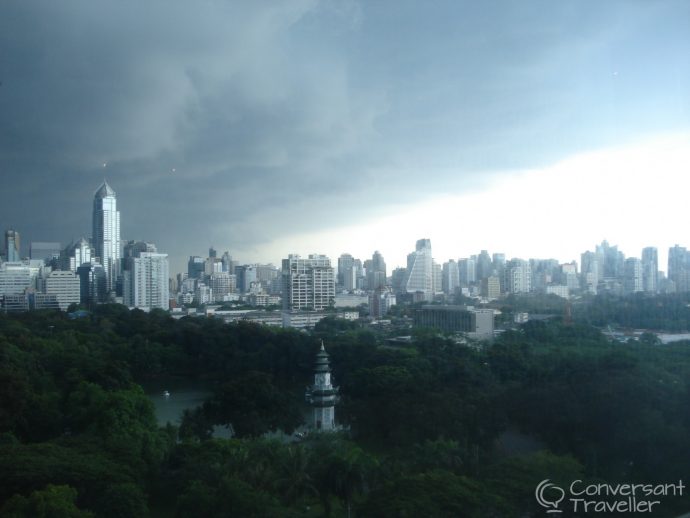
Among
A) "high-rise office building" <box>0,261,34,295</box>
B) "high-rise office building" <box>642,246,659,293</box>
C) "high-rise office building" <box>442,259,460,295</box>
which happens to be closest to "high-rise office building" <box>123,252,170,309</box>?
"high-rise office building" <box>0,261,34,295</box>

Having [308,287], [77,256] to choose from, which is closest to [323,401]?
[308,287]

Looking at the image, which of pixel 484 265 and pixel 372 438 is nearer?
pixel 372 438

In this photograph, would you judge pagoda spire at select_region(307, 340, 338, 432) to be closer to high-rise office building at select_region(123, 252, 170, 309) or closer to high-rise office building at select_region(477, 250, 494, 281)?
high-rise office building at select_region(477, 250, 494, 281)

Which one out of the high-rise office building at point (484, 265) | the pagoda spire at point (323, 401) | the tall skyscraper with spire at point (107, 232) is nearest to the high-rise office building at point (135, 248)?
the tall skyscraper with spire at point (107, 232)

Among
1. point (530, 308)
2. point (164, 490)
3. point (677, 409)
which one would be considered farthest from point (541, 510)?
point (530, 308)

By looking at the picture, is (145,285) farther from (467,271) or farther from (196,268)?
(467,271)

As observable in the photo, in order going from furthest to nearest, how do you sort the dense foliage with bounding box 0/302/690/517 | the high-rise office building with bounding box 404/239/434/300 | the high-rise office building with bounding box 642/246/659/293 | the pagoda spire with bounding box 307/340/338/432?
the high-rise office building with bounding box 404/239/434/300, the high-rise office building with bounding box 642/246/659/293, the pagoda spire with bounding box 307/340/338/432, the dense foliage with bounding box 0/302/690/517

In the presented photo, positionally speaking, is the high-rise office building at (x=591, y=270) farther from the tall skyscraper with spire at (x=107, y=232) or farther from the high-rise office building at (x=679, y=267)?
the tall skyscraper with spire at (x=107, y=232)
